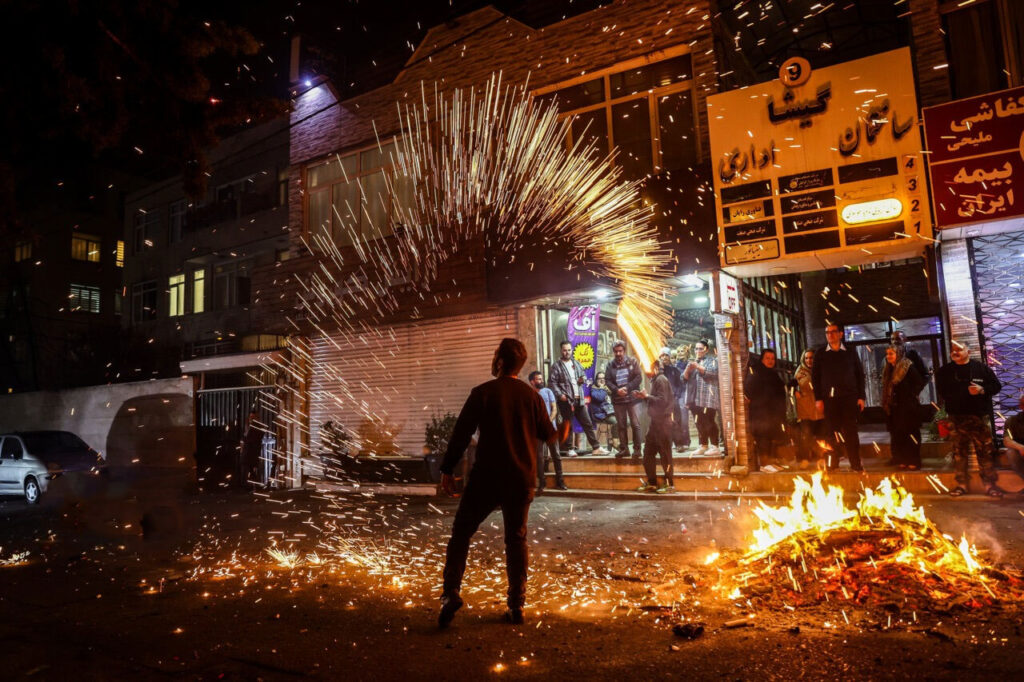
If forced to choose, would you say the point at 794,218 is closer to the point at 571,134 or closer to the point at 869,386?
the point at 571,134

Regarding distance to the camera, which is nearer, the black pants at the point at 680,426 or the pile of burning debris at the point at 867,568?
the pile of burning debris at the point at 867,568

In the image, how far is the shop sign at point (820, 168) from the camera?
32.4 ft

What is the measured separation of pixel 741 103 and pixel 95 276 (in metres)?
34.9

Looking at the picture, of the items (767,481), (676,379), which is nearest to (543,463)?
(676,379)

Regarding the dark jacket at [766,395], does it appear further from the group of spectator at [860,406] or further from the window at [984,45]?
the window at [984,45]

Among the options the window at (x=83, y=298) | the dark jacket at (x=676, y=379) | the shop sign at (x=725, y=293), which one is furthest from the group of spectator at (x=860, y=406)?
the window at (x=83, y=298)

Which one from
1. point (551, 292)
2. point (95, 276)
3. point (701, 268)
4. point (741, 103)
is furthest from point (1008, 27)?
point (95, 276)

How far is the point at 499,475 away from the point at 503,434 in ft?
0.92

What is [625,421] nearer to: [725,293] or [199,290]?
[725,293]

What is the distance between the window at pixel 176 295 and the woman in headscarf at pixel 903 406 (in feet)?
87.7

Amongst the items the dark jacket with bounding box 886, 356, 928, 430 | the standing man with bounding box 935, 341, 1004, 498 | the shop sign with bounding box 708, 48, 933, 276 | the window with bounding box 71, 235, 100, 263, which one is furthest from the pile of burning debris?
the window with bounding box 71, 235, 100, 263

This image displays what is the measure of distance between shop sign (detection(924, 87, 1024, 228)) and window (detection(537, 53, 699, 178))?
12.4 feet

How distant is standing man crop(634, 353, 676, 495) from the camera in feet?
32.2

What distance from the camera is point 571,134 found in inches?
534
